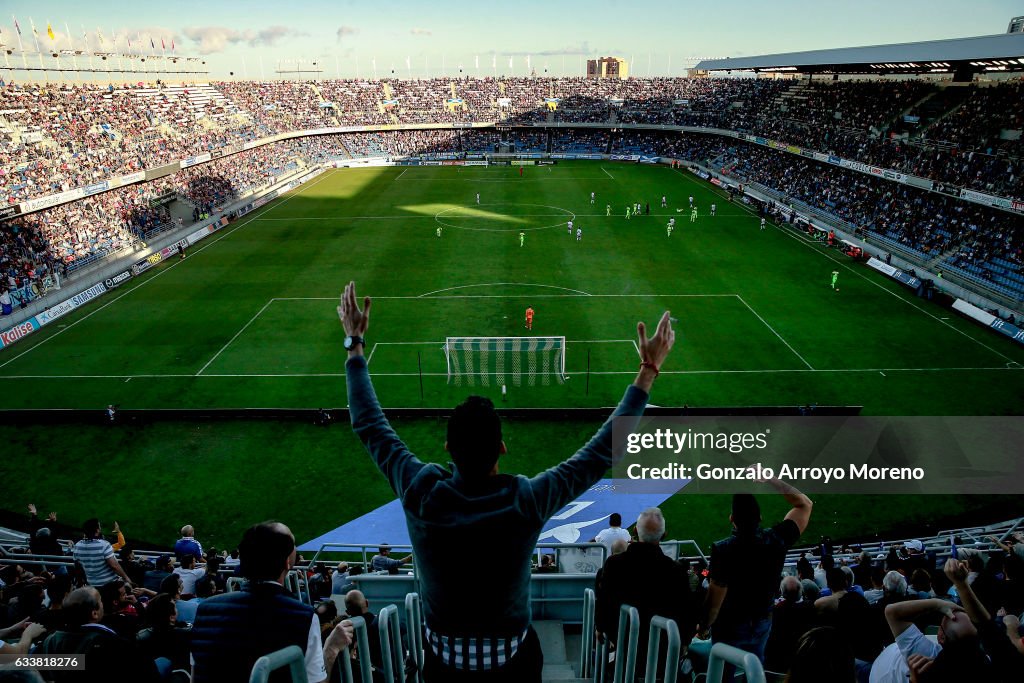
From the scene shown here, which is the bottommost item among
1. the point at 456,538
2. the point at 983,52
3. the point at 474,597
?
the point at 474,597

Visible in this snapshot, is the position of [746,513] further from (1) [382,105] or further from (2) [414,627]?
(1) [382,105]

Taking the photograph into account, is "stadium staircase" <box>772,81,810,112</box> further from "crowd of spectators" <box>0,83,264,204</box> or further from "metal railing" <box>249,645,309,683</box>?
"metal railing" <box>249,645,309,683</box>

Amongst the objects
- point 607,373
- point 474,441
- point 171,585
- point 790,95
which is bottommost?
point 607,373

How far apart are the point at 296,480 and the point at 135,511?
4.55 m

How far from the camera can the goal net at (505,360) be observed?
26.9 metres

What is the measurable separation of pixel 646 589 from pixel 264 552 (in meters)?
2.21

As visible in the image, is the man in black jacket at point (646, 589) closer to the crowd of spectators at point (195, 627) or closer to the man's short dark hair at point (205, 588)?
the crowd of spectators at point (195, 627)

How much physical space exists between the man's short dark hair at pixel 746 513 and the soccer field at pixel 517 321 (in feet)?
65.9

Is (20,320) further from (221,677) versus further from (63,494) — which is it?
(221,677)

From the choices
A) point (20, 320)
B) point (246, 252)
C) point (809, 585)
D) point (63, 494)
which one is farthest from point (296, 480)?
point (246, 252)

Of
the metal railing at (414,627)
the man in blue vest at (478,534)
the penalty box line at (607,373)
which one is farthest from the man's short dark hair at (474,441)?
the penalty box line at (607,373)

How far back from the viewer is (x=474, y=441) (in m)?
2.76

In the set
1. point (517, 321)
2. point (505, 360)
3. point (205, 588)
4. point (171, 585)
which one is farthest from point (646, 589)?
point (517, 321)

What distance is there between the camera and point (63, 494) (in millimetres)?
19734
